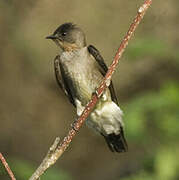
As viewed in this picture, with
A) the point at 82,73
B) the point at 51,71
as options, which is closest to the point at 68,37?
the point at 82,73

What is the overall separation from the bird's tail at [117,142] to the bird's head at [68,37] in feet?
2.41

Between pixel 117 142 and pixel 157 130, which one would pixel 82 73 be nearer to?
pixel 117 142

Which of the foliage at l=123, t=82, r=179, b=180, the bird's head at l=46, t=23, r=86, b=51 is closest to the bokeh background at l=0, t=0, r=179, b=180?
the foliage at l=123, t=82, r=179, b=180

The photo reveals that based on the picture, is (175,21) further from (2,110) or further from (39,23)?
(2,110)

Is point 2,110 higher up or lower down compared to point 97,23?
lower down

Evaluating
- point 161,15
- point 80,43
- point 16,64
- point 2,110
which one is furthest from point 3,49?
point 80,43

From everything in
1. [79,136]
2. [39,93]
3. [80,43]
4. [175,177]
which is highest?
[80,43]

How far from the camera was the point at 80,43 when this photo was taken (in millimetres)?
4727

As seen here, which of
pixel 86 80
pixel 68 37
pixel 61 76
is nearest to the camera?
pixel 86 80

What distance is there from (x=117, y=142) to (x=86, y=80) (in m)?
0.52

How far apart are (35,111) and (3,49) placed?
108cm

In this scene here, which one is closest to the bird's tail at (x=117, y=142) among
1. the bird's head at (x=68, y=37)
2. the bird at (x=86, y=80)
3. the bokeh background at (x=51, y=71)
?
the bird at (x=86, y=80)

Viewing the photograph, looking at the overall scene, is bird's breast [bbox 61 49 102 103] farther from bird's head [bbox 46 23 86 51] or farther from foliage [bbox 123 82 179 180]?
foliage [bbox 123 82 179 180]

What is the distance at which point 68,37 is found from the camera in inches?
184
